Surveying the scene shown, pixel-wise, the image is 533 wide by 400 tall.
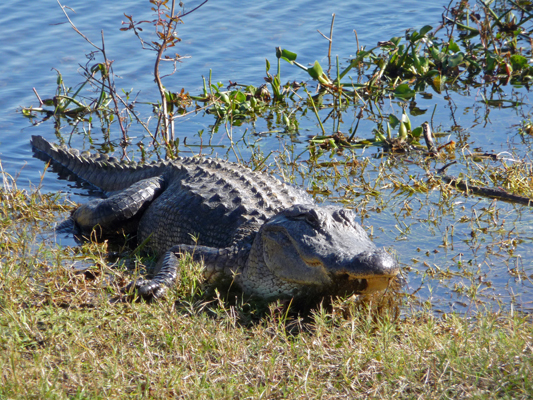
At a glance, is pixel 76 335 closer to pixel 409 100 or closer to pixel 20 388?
pixel 20 388

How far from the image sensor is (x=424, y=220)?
534cm

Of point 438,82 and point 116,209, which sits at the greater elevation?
point 438,82

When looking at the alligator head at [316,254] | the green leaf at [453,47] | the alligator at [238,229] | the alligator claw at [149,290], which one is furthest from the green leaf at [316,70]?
the alligator claw at [149,290]

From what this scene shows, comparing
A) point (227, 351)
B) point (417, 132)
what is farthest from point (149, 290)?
point (417, 132)

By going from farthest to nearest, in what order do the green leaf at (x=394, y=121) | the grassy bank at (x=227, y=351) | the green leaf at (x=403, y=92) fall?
the green leaf at (x=403, y=92) < the green leaf at (x=394, y=121) < the grassy bank at (x=227, y=351)

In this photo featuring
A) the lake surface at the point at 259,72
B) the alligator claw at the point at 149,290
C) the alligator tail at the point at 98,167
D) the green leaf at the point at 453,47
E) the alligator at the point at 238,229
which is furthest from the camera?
Answer: the green leaf at the point at 453,47

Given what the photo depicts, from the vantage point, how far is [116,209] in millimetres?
5098

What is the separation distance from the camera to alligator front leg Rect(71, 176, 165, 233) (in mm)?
5105

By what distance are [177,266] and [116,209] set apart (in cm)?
124

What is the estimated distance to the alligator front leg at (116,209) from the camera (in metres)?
5.11

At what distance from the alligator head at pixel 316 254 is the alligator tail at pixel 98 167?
205 centimetres

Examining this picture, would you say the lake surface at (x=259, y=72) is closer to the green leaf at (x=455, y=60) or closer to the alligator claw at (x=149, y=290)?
the green leaf at (x=455, y=60)

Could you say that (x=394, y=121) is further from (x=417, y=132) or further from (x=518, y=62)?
(x=518, y=62)

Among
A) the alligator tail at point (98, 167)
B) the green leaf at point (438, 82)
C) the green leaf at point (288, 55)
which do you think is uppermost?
the green leaf at point (288, 55)
